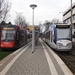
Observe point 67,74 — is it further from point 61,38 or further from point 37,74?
point 61,38

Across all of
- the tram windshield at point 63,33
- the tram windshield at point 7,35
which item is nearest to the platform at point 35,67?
the tram windshield at point 63,33

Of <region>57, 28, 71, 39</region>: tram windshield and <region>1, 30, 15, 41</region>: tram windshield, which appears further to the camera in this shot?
<region>1, 30, 15, 41</region>: tram windshield

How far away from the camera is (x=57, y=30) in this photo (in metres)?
20.6

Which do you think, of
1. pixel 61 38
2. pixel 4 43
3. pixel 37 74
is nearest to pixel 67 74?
pixel 37 74

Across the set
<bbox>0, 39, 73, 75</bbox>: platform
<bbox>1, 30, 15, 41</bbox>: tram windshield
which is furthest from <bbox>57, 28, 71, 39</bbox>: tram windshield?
<bbox>0, 39, 73, 75</bbox>: platform

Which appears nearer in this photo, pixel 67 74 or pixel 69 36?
pixel 67 74

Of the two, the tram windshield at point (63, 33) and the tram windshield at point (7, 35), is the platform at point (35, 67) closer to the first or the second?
the tram windshield at point (63, 33)

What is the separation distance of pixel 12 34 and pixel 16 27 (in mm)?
1065

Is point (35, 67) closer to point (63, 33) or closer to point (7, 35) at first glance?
point (63, 33)

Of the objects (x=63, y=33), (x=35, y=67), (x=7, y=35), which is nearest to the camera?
(x=35, y=67)

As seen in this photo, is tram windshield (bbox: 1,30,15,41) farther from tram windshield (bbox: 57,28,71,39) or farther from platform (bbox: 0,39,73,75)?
platform (bbox: 0,39,73,75)

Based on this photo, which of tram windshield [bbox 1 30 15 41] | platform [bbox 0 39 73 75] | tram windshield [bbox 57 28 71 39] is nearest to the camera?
platform [bbox 0 39 73 75]

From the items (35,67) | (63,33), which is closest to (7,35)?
(63,33)

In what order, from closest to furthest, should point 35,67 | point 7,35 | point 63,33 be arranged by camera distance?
point 35,67 → point 63,33 → point 7,35
